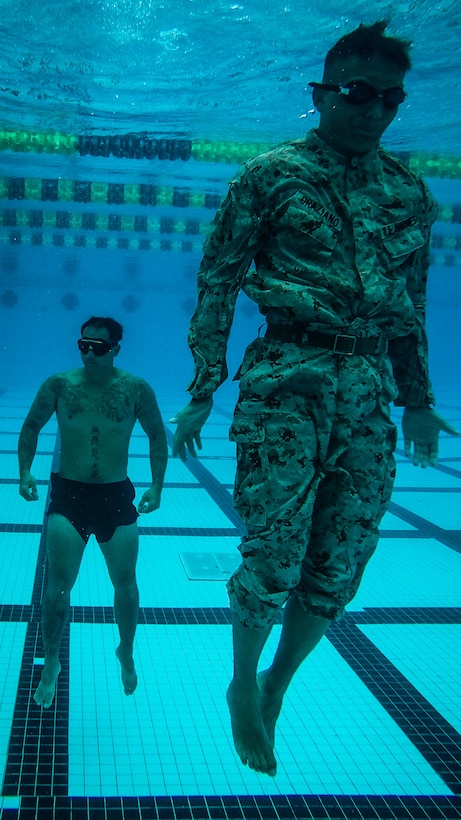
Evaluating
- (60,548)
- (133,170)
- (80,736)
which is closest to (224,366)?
(60,548)

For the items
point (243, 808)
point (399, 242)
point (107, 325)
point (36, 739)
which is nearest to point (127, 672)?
point (36, 739)

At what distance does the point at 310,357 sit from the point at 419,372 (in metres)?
0.61

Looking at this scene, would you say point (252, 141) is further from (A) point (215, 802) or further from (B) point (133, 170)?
(A) point (215, 802)

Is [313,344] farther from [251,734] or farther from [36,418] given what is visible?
[36,418]

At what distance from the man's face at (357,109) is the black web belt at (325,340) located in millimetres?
664

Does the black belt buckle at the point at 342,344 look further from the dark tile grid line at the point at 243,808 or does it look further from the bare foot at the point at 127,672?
the bare foot at the point at 127,672

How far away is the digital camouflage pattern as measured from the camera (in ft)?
7.53

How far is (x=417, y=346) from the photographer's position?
8.72 ft

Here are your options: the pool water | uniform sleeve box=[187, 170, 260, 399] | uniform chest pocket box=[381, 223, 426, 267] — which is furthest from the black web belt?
the pool water

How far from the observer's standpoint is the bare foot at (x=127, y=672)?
148 inches

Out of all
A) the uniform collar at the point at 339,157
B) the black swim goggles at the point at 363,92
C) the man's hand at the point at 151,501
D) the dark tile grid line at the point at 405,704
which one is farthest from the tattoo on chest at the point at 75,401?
the dark tile grid line at the point at 405,704

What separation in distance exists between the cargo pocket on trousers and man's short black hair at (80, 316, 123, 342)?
1.55 meters

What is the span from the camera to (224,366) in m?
2.47

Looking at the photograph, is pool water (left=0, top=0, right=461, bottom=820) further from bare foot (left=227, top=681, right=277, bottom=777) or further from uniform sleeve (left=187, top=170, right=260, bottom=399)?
uniform sleeve (left=187, top=170, right=260, bottom=399)
